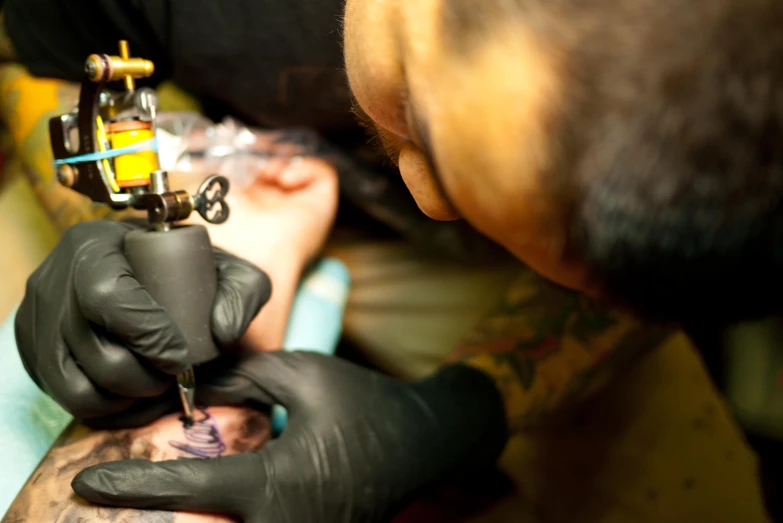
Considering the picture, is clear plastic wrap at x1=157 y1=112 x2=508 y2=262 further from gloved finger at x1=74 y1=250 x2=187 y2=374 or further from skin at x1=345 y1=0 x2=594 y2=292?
skin at x1=345 y1=0 x2=594 y2=292

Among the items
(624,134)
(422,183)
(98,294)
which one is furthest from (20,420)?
(624,134)

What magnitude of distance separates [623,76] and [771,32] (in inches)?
2.4

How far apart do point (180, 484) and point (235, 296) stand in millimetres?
177

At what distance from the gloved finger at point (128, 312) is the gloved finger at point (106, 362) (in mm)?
12

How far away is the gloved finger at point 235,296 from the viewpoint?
0.59 meters

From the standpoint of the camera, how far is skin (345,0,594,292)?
1.01ft

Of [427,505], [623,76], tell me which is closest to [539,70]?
[623,76]

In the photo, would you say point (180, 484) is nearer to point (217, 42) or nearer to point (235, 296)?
point (235, 296)

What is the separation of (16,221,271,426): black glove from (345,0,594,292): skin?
275 mm

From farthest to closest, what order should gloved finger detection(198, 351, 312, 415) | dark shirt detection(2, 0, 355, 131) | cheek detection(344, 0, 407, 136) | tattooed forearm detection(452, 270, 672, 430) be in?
1. tattooed forearm detection(452, 270, 672, 430)
2. dark shirt detection(2, 0, 355, 131)
3. gloved finger detection(198, 351, 312, 415)
4. cheek detection(344, 0, 407, 136)

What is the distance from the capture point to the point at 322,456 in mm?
635

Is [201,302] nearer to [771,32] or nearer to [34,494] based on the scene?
[34,494]

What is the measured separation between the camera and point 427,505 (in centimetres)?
97

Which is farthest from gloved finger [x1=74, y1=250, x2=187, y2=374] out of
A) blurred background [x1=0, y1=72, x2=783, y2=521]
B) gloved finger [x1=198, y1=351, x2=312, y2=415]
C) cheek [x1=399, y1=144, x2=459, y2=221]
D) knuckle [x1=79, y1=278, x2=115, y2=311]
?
blurred background [x1=0, y1=72, x2=783, y2=521]
